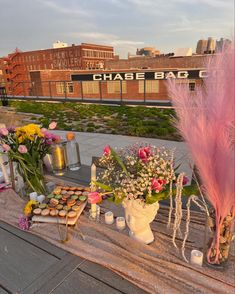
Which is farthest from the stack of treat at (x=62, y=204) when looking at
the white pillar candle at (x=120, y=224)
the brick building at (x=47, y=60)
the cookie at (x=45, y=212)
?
the brick building at (x=47, y=60)

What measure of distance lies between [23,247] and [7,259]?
10cm

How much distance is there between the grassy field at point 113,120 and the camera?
243 inches

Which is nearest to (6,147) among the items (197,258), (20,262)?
(20,262)

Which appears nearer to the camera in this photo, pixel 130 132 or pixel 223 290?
pixel 223 290

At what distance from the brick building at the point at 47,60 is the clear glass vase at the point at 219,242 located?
56668 millimetres

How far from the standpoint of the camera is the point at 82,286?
3.28 ft

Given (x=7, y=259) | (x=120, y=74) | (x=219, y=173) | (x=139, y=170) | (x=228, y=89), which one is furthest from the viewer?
(x=120, y=74)

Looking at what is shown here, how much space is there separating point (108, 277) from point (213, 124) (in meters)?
0.81

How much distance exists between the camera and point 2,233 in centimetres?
139

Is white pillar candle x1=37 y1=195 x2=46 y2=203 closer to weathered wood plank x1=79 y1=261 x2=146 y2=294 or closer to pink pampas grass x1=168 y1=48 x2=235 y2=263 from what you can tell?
weathered wood plank x1=79 y1=261 x2=146 y2=294

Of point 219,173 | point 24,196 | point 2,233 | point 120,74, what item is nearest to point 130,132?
point 24,196

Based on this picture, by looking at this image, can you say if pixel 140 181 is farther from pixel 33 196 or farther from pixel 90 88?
pixel 90 88

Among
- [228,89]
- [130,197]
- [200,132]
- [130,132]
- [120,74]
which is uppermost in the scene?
[120,74]

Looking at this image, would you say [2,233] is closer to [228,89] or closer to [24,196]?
[24,196]
